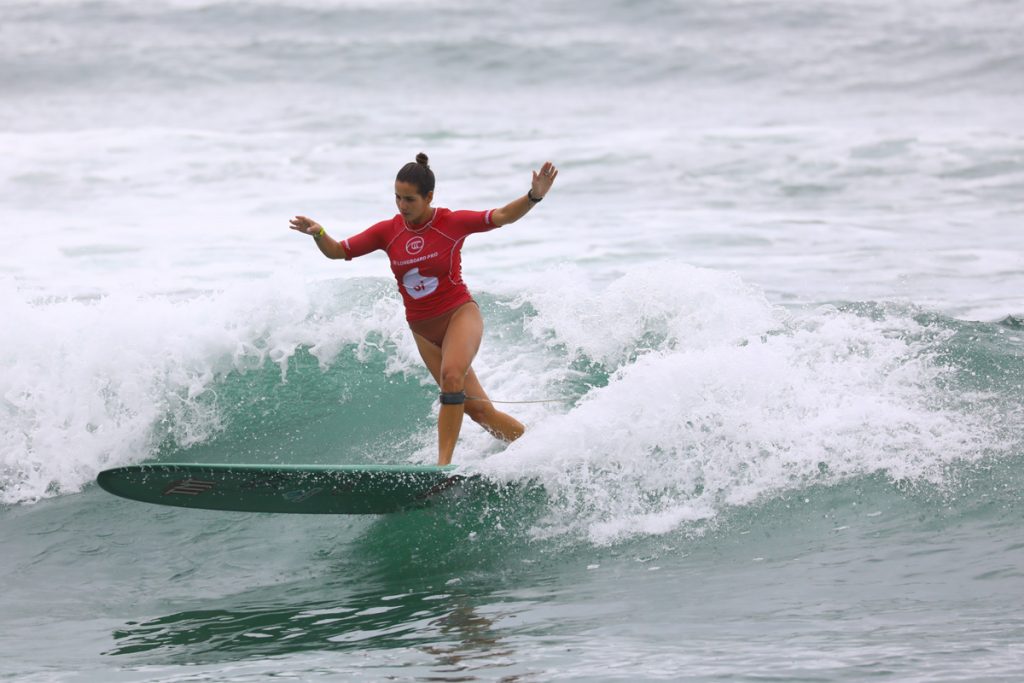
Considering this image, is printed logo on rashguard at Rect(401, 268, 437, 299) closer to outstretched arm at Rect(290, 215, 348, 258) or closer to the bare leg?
the bare leg

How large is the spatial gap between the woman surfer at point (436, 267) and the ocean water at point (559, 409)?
473 millimetres

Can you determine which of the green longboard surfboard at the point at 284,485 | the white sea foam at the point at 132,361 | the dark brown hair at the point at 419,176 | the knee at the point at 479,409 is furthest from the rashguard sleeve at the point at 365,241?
the white sea foam at the point at 132,361

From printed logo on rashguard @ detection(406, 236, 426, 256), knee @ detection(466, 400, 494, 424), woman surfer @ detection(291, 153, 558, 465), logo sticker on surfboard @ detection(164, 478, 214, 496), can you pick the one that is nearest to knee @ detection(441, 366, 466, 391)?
woman surfer @ detection(291, 153, 558, 465)

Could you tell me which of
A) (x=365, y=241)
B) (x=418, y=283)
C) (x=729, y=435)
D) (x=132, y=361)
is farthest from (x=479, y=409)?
(x=132, y=361)

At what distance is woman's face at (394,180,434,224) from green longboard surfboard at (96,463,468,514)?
1.34 meters

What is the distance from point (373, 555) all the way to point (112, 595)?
4.51 feet

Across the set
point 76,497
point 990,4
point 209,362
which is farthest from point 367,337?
point 990,4

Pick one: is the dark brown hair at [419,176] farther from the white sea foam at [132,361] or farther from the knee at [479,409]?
the white sea foam at [132,361]

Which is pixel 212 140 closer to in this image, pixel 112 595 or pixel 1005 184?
pixel 1005 184

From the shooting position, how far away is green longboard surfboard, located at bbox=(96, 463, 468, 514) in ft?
20.5

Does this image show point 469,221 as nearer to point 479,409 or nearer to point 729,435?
point 479,409

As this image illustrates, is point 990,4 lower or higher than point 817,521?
higher

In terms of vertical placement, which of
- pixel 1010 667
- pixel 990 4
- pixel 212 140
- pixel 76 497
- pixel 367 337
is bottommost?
pixel 1010 667

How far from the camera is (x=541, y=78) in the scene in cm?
2578
